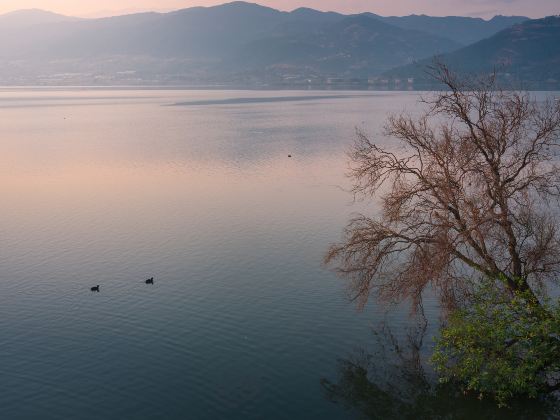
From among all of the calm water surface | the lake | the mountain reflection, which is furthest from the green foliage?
the calm water surface

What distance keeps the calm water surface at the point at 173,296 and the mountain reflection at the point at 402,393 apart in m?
1.21

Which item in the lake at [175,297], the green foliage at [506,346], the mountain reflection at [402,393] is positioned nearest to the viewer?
the green foliage at [506,346]

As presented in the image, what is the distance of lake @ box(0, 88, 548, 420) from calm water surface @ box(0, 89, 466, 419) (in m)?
0.14

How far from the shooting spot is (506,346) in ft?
101

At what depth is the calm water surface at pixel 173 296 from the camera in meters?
33.8

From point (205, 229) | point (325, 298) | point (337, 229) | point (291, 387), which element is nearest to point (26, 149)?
point (205, 229)

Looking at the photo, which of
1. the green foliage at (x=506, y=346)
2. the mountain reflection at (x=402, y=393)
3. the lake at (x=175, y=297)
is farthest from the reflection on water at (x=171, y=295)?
the green foliage at (x=506, y=346)

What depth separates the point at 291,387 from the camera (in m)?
34.4

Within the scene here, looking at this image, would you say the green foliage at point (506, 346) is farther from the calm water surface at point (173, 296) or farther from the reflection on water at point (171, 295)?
the reflection on water at point (171, 295)

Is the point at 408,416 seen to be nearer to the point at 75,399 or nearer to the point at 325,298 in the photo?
the point at 325,298

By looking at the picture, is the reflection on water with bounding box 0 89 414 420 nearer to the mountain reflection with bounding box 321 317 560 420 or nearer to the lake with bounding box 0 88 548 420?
the lake with bounding box 0 88 548 420

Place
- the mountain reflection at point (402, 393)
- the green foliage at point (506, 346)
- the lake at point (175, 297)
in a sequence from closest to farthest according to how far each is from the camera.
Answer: the green foliage at point (506, 346)
the mountain reflection at point (402, 393)
the lake at point (175, 297)

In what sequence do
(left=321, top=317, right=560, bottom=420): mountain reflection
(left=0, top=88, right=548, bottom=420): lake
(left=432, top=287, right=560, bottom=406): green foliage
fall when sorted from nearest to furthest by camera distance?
(left=432, top=287, right=560, bottom=406): green foliage, (left=321, top=317, right=560, bottom=420): mountain reflection, (left=0, top=88, right=548, bottom=420): lake

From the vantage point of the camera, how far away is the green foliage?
29.0 m
